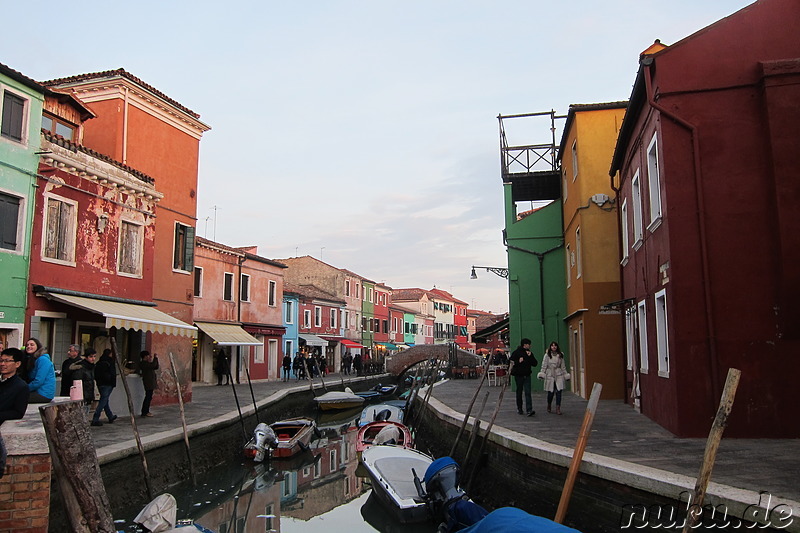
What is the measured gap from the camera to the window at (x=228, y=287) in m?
30.4

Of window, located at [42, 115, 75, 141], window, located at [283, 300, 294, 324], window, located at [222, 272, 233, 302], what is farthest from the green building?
window, located at [283, 300, 294, 324]

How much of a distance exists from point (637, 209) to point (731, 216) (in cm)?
373

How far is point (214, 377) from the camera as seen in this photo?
28.9 meters

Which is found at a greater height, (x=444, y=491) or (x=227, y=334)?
(x=227, y=334)

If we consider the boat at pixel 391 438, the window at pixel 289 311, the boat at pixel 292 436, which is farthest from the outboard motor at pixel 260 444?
the window at pixel 289 311

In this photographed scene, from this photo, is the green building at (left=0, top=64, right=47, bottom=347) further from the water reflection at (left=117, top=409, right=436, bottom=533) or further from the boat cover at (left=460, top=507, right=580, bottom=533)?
the boat cover at (left=460, top=507, right=580, bottom=533)

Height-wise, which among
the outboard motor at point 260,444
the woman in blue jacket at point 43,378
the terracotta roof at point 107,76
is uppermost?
the terracotta roof at point 107,76

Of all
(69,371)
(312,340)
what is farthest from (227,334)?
(69,371)

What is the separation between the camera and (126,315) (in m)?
15.1

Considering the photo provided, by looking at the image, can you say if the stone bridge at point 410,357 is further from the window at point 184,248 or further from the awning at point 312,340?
the window at point 184,248

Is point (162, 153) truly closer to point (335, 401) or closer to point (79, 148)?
point (79, 148)

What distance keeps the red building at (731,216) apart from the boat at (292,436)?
8.41m

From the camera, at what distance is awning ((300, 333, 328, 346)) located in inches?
1597

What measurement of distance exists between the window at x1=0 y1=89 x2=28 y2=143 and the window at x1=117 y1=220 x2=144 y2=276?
3.64m
